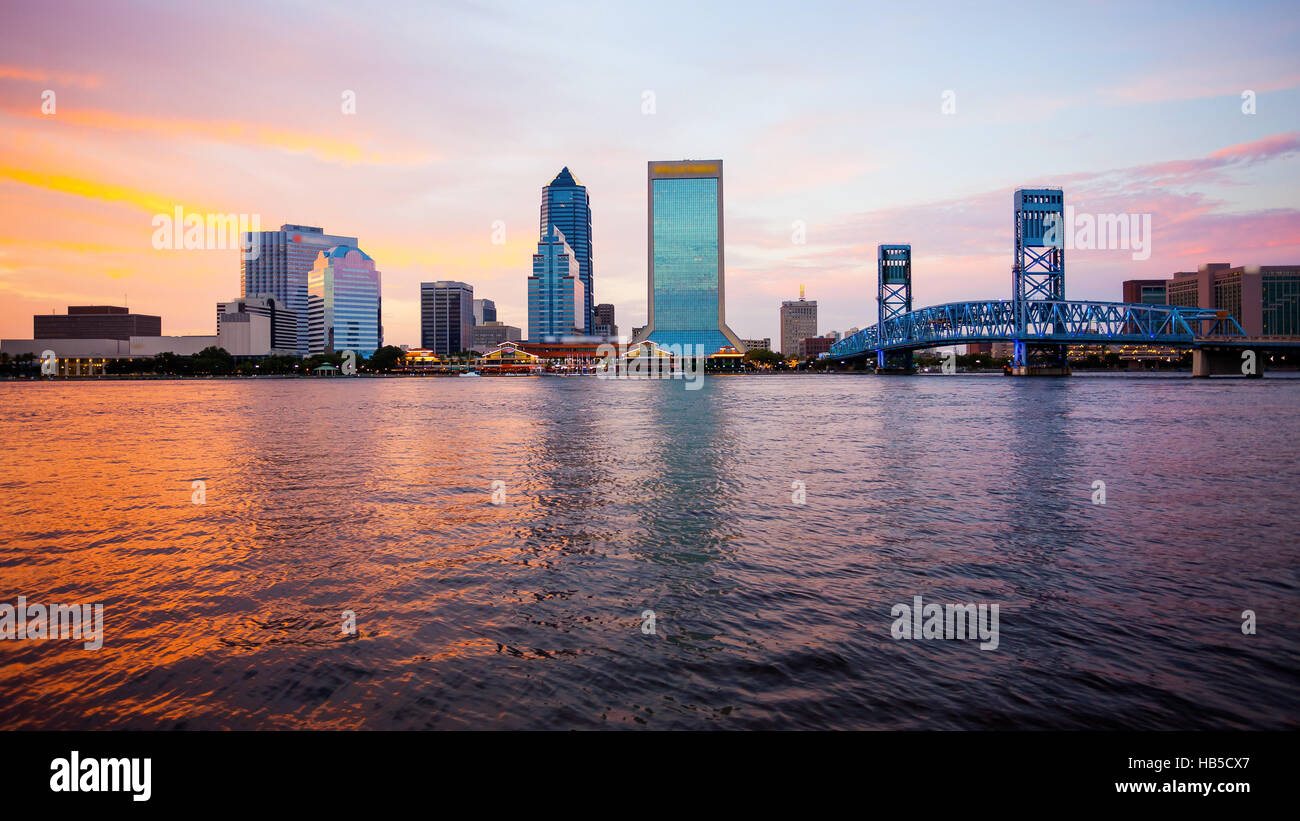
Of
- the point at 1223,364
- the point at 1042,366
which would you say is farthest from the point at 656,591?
the point at 1042,366

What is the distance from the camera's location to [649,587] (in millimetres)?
12797

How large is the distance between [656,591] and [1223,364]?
595 feet

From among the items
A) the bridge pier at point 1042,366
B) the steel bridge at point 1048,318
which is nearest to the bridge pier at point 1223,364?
the steel bridge at point 1048,318

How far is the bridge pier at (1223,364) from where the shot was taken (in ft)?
454

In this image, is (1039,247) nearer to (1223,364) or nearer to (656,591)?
(1223,364)

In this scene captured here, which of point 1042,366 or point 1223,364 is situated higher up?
point 1042,366

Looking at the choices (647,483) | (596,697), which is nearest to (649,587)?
(596,697)

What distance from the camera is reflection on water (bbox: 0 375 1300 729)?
8.31 meters

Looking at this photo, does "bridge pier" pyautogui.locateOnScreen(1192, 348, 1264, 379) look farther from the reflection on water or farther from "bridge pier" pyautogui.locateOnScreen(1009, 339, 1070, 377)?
the reflection on water

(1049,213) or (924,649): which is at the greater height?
(1049,213)

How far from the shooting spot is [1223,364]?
147 meters

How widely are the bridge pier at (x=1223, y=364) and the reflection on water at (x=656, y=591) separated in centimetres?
14464
